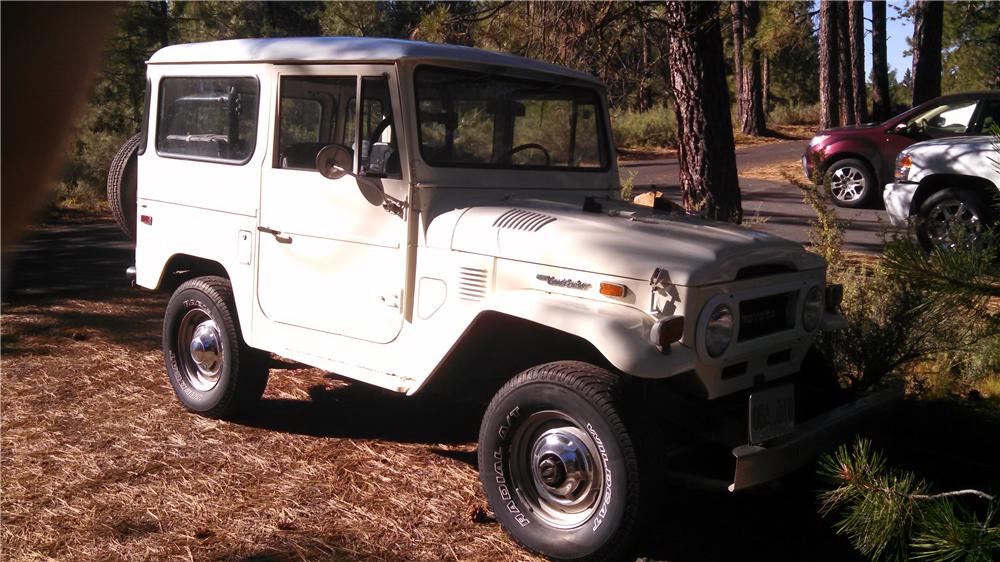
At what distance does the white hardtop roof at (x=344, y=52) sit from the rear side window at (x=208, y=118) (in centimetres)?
15

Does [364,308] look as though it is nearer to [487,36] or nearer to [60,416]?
[60,416]

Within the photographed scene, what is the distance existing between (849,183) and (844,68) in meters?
10.2

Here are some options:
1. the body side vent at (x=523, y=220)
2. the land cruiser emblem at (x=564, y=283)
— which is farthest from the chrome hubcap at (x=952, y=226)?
the body side vent at (x=523, y=220)

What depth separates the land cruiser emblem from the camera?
12.4 ft

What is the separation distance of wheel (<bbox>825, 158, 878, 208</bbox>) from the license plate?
9818 mm

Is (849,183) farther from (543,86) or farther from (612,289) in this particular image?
(612,289)

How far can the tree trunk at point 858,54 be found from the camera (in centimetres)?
1973

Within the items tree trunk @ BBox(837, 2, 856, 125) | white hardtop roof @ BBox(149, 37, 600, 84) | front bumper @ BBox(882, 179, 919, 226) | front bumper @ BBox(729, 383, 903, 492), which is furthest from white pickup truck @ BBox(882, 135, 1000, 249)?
tree trunk @ BBox(837, 2, 856, 125)

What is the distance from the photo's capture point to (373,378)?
4520mm

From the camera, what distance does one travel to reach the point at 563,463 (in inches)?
147

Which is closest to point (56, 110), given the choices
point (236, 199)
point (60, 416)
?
point (236, 199)

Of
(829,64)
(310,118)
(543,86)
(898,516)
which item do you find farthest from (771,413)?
(829,64)

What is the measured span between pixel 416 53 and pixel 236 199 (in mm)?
1444

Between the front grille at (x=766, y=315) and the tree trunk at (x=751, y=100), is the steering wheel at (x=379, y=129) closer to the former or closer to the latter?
the front grille at (x=766, y=315)
